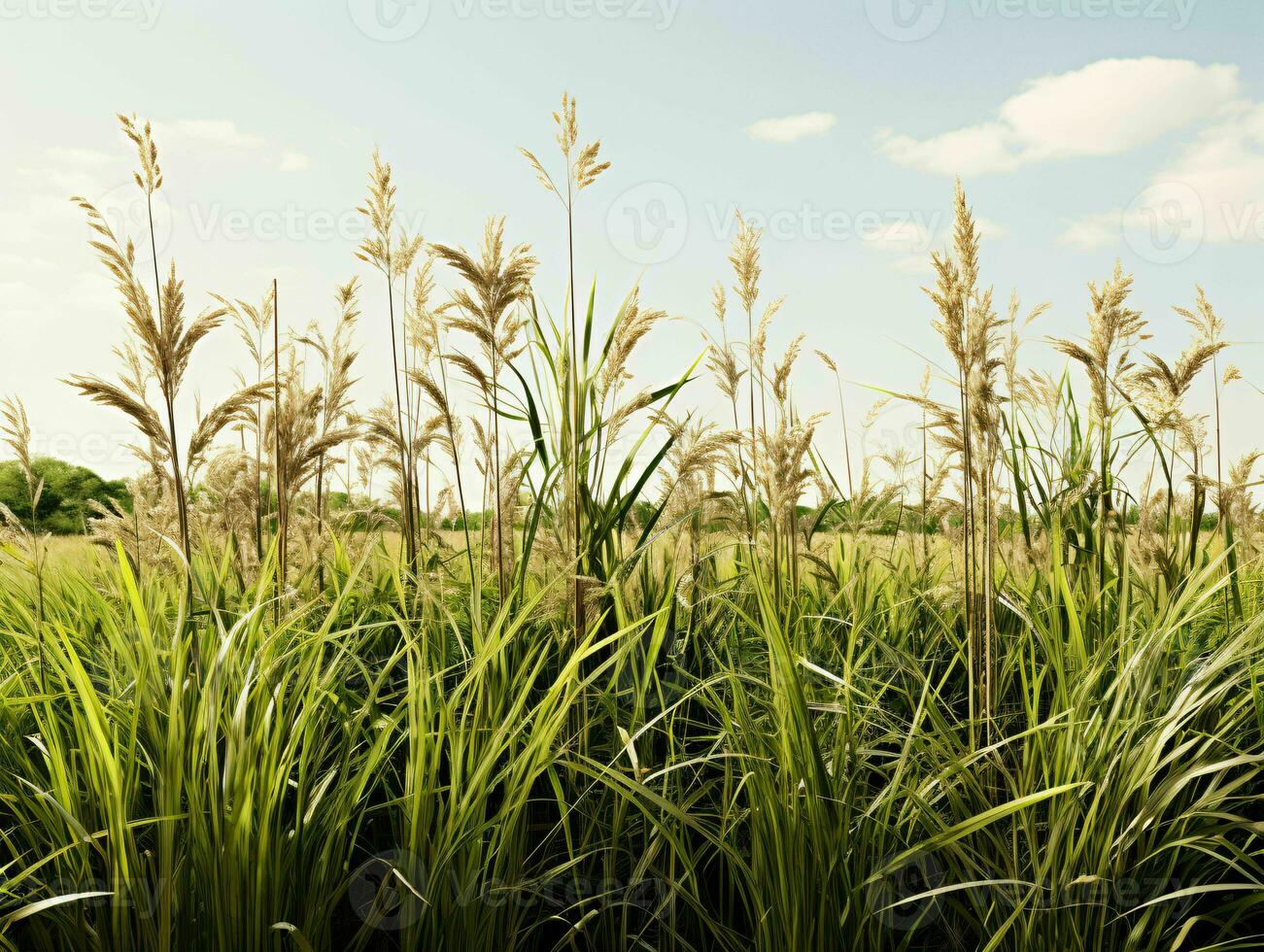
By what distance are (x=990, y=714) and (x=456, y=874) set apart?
4.25 feet

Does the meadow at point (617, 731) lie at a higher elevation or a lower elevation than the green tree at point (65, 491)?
lower

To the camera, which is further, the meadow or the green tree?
the green tree

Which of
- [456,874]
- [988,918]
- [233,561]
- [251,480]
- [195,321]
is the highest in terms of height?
[195,321]

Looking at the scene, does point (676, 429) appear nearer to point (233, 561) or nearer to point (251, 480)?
point (251, 480)

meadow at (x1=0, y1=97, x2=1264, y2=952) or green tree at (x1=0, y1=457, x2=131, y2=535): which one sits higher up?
green tree at (x1=0, y1=457, x2=131, y2=535)

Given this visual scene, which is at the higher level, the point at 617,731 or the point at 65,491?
the point at 65,491

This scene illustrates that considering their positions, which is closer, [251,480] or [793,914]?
[793,914]

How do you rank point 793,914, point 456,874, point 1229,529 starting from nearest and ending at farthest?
point 793,914, point 456,874, point 1229,529

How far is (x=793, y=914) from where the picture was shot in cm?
164

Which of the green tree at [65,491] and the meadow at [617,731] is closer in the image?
the meadow at [617,731]

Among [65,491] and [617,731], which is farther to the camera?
[65,491]

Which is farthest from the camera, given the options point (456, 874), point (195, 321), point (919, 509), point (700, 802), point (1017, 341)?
point (919, 509)

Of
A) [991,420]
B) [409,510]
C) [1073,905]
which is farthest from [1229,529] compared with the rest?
[409,510]

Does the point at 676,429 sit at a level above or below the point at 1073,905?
above
